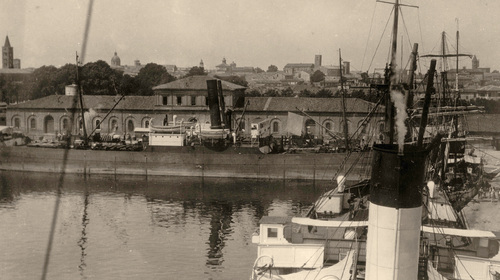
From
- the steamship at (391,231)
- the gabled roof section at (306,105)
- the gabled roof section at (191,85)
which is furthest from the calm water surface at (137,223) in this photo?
the gabled roof section at (306,105)

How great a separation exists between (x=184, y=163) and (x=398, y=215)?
31073 millimetres

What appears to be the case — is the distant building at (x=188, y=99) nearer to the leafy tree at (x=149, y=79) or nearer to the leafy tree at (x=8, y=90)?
the leafy tree at (x=149, y=79)

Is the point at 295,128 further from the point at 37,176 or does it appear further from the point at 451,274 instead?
the point at 451,274

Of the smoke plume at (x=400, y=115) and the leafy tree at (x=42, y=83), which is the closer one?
the smoke plume at (x=400, y=115)

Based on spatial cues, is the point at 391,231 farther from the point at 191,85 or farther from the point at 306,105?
the point at 191,85

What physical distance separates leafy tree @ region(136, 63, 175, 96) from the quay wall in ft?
100.0

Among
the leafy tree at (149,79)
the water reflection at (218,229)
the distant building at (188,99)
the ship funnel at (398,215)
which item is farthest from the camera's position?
the leafy tree at (149,79)

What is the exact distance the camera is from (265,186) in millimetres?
35375

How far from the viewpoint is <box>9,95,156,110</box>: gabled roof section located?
170 feet

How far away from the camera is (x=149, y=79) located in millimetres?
76875

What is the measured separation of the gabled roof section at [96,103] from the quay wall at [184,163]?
11.6 meters

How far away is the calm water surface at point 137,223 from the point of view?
19156 mm

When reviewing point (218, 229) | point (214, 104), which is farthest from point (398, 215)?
point (214, 104)

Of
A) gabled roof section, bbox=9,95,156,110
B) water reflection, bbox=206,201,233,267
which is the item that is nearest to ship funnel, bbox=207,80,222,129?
water reflection, bbox=206,201,233,267
